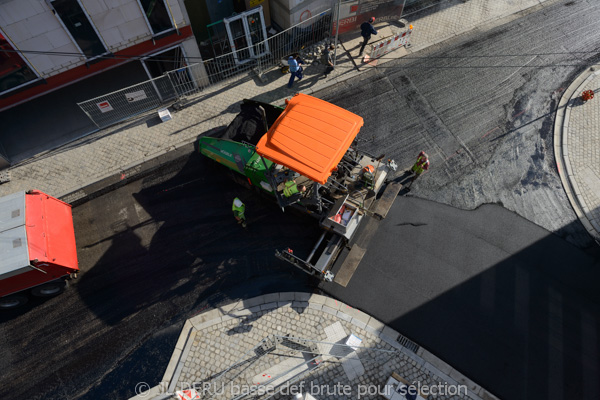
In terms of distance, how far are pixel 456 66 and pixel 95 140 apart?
1519cm

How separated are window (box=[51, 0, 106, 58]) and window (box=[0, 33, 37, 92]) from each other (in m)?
1.79

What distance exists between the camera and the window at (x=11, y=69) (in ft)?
36.1

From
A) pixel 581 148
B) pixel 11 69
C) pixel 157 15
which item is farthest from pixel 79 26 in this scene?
pixel 581 148

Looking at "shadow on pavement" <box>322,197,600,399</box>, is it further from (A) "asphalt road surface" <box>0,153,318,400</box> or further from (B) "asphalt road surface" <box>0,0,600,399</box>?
(A) "asphalt road surface" <box>0,153,318,400</box>

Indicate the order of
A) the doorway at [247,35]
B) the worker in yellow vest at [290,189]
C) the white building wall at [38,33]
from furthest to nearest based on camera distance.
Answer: the doorway at [247,35] < the white building wall at [38,33] < the worker in yellow vest at [290,189]

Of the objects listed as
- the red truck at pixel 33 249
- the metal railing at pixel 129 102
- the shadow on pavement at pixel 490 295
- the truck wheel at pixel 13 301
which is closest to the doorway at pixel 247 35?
the metal railing at pixel 129 102

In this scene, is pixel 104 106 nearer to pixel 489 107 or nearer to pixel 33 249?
pixel 33 249

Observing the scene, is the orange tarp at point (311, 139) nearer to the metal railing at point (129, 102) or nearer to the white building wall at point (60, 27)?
the metal railing at point (129, 102)

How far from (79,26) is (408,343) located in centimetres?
1421

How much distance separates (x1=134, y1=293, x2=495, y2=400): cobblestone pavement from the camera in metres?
9.74

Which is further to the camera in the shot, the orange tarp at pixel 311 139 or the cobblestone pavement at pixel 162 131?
the cobblestone pavement at pixel 162 131

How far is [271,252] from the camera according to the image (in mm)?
11531

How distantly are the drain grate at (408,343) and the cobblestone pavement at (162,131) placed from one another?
32.1 ft

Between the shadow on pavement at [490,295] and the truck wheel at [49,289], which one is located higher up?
the shadow on pavement at [490,295]
